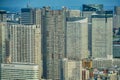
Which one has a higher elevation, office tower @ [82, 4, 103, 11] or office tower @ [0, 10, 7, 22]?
office tower @ [82, 4, 103, 11]

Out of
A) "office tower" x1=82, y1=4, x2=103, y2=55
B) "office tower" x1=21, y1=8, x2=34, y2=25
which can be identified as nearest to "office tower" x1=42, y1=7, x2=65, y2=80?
"office tower" x1=21, y1=8, x2=34, y2=25

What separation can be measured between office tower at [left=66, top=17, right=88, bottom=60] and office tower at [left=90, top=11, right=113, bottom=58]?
0.11 m

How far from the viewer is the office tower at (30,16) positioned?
4.98m

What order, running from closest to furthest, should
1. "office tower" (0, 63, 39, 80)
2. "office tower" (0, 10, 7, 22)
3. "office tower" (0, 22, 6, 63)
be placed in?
"office tower" (0, 63, 39, 80) → "office tower" (0, 22, 6, 63) → "office tower" (0, 10, 7, 22)

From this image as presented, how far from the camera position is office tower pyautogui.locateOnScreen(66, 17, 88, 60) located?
4.83m

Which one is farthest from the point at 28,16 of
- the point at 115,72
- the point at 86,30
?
the point at 115,72

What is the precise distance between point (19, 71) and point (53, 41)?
3.29 feet

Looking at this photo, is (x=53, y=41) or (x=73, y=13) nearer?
(x=73, y=13)

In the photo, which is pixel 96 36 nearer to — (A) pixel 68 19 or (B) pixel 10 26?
(A) pixel 68 19

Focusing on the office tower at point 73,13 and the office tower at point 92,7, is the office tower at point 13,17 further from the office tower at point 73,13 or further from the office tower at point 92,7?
the office tower at point 92,7

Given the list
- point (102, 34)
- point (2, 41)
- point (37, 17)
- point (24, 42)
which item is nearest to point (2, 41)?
point (2, 41)

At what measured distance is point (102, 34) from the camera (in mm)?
5164

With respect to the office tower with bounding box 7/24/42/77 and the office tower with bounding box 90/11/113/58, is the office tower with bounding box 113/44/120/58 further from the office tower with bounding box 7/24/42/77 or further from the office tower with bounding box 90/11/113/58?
the office tower with bounding box 7/24/42/77

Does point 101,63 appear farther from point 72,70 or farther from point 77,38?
point 77,38
